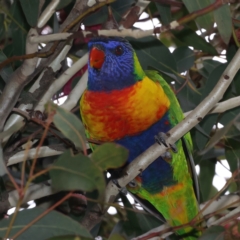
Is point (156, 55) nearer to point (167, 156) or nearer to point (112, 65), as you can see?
point (112, 65)

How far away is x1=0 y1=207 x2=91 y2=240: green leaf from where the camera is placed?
900mm

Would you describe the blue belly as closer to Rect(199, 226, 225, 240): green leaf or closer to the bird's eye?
the bird's eye

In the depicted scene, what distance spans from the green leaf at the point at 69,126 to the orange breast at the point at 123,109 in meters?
0.56

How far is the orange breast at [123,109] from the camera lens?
4.42ft

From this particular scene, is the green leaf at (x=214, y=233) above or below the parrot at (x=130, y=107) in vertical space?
below

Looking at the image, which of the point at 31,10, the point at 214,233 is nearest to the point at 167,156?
the point at 214,233

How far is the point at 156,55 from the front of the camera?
4.86 ft

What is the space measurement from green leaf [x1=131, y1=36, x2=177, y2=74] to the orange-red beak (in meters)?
0.15

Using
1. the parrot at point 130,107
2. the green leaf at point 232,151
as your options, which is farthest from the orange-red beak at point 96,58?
the green leaf at point 232,151

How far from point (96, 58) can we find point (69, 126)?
24.1 inches

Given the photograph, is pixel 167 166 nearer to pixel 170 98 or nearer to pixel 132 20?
pixel 170 98

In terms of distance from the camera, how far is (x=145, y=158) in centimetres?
117

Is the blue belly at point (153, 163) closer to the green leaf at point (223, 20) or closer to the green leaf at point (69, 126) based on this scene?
the green leaf at point (223, 20)

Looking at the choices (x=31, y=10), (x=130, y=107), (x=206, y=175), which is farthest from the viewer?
(x=206, y=175)
